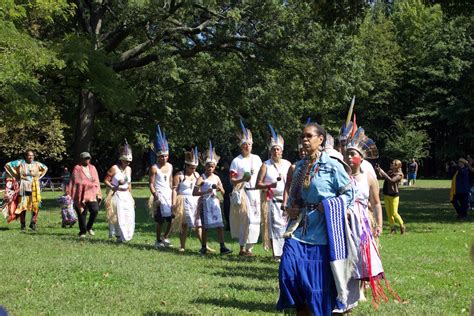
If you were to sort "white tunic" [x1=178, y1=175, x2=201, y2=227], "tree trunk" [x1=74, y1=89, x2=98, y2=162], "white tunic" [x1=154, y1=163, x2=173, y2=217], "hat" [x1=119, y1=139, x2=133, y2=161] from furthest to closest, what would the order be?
"tree trunk" [x1=74, y1=89, x2=98, y2=162] → "hat" [x1=119, y1=139, x2=133, y2=161] → "white tunic" [x1=154, y1=163, x2=173, y2=217] → "white tunic" [x1=178, y1=175, x2=201, y2=227]

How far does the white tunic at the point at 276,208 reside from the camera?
11.0 meters

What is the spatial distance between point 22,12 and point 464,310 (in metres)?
12.3

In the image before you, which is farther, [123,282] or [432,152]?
[432,152]

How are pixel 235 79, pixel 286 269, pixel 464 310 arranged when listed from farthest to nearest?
pixel 235 79, pixel 464 310, pixel 286 269

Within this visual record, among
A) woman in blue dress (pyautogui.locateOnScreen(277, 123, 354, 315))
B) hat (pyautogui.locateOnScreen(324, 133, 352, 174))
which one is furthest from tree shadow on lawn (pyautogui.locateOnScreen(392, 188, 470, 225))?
woman in blue dress (pyautogui.locateOnScreen(277, 123, 354, 315))

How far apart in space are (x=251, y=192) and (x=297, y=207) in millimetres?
5962

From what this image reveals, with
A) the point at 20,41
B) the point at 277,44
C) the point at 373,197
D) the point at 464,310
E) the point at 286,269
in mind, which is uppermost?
the point at 277,44

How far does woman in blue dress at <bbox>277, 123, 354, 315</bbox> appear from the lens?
5875 millimetres

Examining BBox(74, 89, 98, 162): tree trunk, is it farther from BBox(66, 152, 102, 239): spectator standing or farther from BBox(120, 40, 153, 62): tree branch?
BBox(66, 152, 102, 239): spectator standing

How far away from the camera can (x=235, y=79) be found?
29.4m

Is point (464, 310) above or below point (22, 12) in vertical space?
below

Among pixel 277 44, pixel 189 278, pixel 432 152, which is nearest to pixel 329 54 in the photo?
pixel 277 44

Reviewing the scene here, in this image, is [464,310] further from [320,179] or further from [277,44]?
[277,44]

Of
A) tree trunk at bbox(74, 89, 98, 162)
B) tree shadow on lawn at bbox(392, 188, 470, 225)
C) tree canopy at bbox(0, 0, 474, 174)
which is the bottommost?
tree shadow on lawn at bbox(392, 188, 470, 225)
